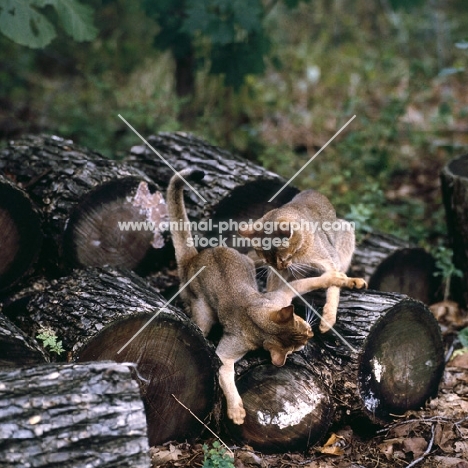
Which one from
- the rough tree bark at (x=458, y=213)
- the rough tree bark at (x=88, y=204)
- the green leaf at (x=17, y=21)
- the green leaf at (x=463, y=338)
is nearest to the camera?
the rough tree bark at (x=88, y=204)

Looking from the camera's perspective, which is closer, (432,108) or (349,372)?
(349,372)

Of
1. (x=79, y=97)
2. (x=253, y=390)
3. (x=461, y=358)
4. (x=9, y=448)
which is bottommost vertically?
(x=461, y=358)

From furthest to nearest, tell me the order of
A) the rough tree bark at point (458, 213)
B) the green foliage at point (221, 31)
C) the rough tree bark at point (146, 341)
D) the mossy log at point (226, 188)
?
the green foliage at point (221, 31) → the rough tree bark at point (458, 213) → the mossy log at point (226, 188) → the rough tree bark at point (146, 341)

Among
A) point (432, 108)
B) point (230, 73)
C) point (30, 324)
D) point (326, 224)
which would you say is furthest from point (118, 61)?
point (30, 324)

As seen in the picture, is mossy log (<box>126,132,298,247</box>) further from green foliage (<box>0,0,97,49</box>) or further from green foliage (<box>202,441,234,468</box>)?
green foliage (<box>202,441,234,468</box>)

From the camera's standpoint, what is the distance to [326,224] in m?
5.49

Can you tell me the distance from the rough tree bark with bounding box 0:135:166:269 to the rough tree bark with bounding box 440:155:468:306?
2.68 m

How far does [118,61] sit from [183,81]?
2132mm

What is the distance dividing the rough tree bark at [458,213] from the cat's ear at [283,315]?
8.30ft

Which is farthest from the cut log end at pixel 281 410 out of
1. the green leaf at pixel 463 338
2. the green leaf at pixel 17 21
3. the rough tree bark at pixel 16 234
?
the green leaf at pixel 17 21

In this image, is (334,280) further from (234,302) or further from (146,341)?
(146,341)

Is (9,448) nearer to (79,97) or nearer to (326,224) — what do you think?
(326,224)

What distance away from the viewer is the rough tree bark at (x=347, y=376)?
14.4 feet

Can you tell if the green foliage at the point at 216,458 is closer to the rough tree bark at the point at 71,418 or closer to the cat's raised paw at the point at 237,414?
the cat's raised paw at the point at 237,414
